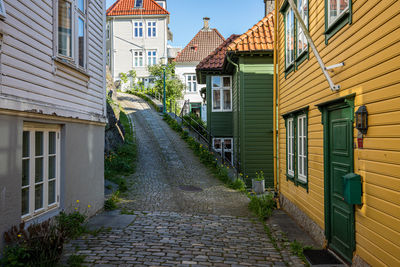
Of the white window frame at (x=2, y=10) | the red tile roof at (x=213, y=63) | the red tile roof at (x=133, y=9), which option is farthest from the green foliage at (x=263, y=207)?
the red tile roof at (x=133, y=9)

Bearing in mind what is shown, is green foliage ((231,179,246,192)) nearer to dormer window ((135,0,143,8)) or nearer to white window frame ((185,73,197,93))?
white window frame ((185,73,197,93))

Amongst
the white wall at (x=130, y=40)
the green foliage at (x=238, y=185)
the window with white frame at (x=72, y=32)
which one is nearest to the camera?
the window with white frame at (x=72, y=32)

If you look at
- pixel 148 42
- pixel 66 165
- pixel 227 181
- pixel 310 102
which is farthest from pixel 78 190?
pixel 148 42

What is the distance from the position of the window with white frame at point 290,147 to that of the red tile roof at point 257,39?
4.91 meters

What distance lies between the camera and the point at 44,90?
5527 mm

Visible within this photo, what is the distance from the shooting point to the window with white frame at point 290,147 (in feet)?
26.9

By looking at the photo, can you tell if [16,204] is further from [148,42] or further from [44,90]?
[148,42]

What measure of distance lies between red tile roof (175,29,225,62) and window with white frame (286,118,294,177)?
29628 millimetres

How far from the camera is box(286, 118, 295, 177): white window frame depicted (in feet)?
26.9

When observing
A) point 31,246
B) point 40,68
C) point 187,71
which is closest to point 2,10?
point 40,68

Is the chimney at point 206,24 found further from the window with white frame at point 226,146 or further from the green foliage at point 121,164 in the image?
the window with white frame at point 226,146

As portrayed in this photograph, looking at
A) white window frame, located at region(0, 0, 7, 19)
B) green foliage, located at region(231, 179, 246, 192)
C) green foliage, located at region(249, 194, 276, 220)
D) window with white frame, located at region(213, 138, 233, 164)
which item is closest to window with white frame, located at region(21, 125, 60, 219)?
white window frame, located at region(0, 0, 7, 19)

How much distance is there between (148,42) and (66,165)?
3623 cm

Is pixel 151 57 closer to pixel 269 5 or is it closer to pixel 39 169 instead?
pixel 269 5
